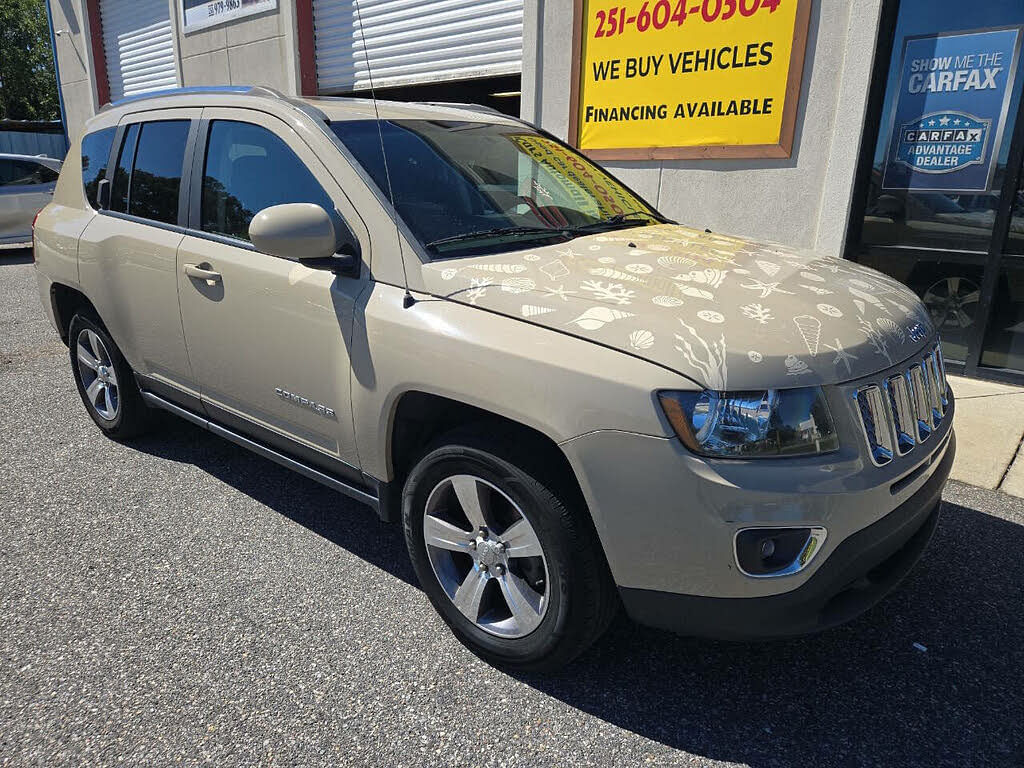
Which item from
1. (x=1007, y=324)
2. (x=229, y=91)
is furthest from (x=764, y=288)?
(x=1007, y=324)

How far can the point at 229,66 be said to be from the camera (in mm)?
12414

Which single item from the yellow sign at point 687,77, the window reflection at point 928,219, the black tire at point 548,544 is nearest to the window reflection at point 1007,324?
the window reflection at point 928,219

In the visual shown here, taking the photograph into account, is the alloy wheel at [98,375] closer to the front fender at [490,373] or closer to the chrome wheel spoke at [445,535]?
the front fender at [490,373]

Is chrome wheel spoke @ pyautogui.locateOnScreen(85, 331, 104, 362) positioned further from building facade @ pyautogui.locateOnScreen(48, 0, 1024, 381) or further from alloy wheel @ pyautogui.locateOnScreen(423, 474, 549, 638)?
building facade @ pyautogui.locateOnScreen(48, 0, 1024, 381)

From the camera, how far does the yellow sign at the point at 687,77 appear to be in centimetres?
604

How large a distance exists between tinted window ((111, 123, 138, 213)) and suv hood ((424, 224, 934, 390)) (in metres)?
2.21

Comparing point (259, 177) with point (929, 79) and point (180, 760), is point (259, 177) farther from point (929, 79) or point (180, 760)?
point (929, 79)

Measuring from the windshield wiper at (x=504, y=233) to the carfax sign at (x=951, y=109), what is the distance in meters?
4.37

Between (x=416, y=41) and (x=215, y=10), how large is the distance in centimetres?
473

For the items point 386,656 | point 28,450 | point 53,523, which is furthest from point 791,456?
point 28,450

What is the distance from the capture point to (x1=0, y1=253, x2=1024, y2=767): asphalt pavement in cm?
213

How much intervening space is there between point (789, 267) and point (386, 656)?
1.95 m

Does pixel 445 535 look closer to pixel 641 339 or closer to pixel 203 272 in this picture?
pixel 641 339

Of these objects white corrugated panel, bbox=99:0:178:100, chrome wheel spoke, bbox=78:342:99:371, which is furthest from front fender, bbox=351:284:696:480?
white corrugated panel, bbox=99:0:178:100
